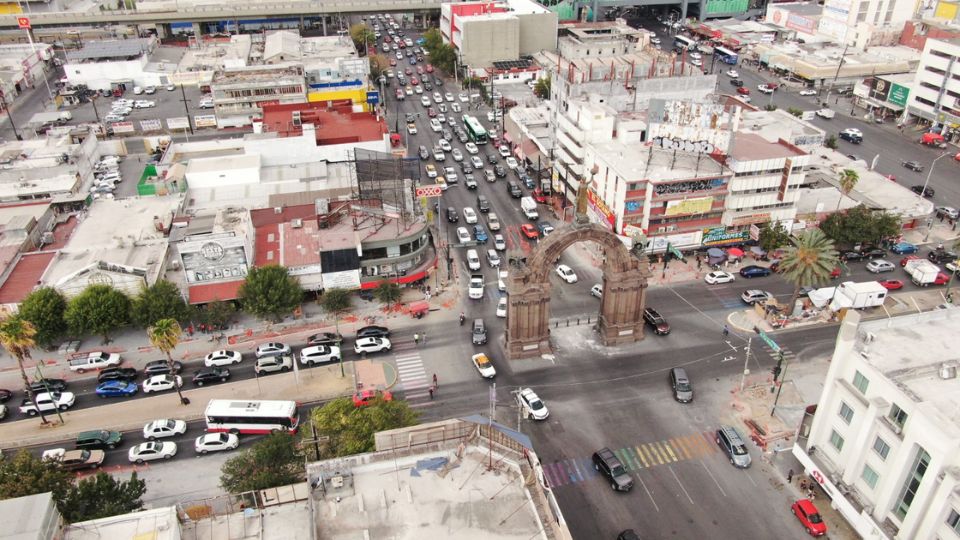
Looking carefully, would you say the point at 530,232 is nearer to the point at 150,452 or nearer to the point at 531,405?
the point at 531,405

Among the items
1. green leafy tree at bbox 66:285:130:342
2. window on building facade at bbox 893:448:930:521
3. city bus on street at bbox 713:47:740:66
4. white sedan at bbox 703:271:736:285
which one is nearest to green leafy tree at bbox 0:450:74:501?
green leafy tree at bbox 66:285:130:342

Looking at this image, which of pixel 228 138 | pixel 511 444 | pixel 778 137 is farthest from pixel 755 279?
pixel 228 138

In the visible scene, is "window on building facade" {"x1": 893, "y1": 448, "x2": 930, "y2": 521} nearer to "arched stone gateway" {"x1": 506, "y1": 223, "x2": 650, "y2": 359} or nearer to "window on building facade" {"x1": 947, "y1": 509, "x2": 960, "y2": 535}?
"window on building facade" {"x1": 947, "y1": 509, "x2": 960, "y2": 535}

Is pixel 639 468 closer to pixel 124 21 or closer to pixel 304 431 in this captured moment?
pixel 304 431

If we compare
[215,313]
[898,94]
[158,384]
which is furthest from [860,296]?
[158,384]

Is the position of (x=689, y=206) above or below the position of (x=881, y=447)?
above

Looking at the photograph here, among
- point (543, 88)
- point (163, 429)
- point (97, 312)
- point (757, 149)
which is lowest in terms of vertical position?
point (163, 429)

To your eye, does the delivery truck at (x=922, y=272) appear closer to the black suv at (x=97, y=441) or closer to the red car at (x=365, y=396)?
the red car at (x=365, y=396)
